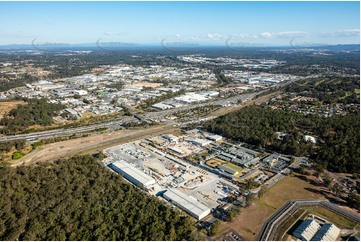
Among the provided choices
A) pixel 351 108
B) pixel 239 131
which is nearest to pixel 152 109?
pixel 239 131

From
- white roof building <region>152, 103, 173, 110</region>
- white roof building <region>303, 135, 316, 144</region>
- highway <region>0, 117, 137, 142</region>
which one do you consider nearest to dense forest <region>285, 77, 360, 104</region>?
white roof building <region>303, 135, 316, 144</region>

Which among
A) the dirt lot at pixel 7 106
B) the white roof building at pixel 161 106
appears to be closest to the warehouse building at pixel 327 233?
the white roof building at pixel 161 106

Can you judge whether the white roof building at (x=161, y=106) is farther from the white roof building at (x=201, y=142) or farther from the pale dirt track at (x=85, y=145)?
the white roof building at (x=201, y=142)

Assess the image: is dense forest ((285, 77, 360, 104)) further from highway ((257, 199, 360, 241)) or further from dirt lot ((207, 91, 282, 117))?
highway ((257, 199, 360, 241))

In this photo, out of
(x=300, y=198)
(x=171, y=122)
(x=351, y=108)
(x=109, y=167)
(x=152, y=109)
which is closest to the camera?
(x=300, y=198)

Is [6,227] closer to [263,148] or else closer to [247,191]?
[247,191]

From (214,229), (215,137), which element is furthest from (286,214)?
(215,137)
